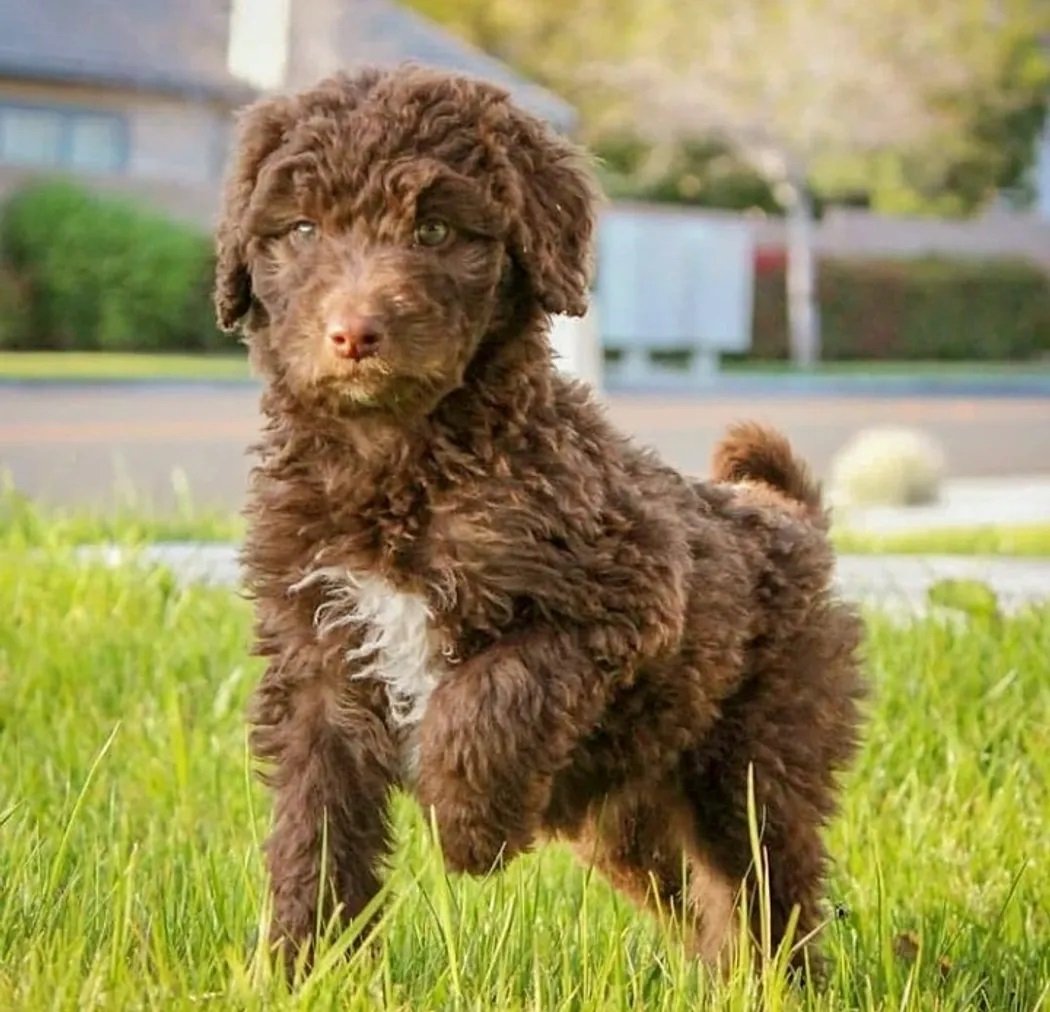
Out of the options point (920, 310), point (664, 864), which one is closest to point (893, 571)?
point (664, 864)

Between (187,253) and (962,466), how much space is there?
30.2 feet

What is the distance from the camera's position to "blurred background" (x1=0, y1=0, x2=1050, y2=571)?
1809cm

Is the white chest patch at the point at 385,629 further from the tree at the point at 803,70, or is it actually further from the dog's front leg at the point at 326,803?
the tree at the point at 803,70

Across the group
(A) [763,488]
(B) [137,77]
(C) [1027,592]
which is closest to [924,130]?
(B) [137,77]

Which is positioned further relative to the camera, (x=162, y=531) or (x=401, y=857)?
(x=162, y=531)

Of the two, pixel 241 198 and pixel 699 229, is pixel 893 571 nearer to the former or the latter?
pixel 241 198

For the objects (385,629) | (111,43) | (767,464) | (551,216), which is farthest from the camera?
(111,43)

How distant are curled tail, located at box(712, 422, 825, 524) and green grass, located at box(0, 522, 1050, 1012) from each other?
2.57 ft

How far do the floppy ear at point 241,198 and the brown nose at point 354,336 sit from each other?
486mm

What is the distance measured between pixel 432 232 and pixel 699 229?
917 inches

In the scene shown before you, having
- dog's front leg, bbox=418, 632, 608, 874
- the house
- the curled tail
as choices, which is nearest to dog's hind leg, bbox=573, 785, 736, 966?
dog's front leg, bbox=418, 632, 608, 874

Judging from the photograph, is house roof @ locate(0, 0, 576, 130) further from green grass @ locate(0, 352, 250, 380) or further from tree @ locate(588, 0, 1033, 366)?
tree @ locate(588, 0, 1033, 366)

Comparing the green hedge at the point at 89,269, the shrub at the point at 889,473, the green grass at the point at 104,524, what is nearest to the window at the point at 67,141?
the green hedge at the point at 89,269

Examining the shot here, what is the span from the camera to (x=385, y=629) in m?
3.26
